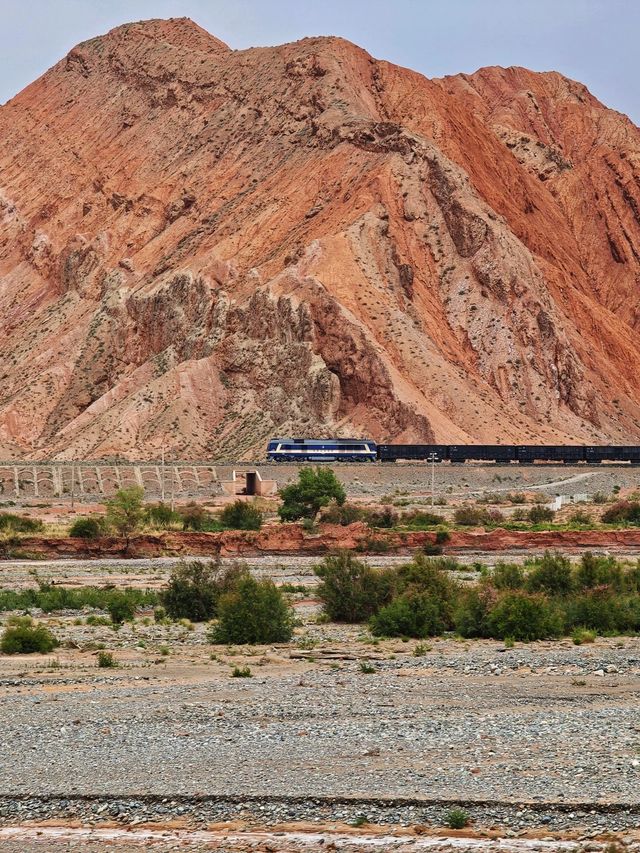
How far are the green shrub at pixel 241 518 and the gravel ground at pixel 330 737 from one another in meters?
30.0

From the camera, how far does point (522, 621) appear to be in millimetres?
25531

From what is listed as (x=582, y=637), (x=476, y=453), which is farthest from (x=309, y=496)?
(x=582, y=637)

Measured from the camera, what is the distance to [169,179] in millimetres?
118062

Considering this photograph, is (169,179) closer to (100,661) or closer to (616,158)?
(616,158)

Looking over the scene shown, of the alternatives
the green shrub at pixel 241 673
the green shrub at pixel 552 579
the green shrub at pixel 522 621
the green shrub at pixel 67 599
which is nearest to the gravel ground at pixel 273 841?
the green shrub at pixel 241 673

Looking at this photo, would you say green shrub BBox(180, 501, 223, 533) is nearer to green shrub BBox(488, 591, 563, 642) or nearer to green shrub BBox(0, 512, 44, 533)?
green shrub BBox(0, 512, 44, 533)

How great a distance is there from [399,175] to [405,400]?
2438 cm

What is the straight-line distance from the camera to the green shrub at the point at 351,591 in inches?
1166

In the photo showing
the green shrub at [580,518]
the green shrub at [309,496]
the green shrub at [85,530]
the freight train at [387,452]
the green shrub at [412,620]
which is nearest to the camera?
the green shrub at [412,620]

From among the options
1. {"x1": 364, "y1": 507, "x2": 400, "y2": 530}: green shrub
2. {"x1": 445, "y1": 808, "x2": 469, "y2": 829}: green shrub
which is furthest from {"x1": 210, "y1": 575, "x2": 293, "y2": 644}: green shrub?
{"x1": 364, "y1": 507, "x2": 400, "y2": 530}: green shrub

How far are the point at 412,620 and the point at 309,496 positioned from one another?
115 feet

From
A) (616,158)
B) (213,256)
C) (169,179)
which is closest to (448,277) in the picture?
(213,256)

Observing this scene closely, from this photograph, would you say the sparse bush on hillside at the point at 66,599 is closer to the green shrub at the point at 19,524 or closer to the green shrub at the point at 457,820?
the green shrub at the point at 19,524

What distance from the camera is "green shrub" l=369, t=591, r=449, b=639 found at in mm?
26422
